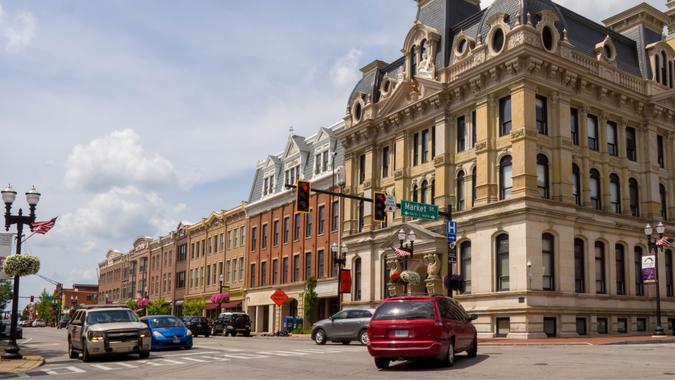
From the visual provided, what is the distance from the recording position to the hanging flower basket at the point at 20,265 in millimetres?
24250

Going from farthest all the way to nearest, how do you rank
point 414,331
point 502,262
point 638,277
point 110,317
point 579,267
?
point 638,277
point 579,267
point 502,262
point 110,317
point 414,331

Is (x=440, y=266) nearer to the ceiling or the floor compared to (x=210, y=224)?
nearer to the floor

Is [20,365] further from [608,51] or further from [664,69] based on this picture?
[664,69]

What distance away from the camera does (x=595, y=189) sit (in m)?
39.5

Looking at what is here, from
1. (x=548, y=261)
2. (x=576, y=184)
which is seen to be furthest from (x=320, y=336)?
(x=576, y=184)

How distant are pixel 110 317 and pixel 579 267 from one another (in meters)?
24.6

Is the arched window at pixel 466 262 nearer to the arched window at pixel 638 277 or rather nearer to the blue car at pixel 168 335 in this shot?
the arched window at pixel 638 277

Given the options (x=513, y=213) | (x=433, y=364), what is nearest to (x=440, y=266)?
(x=513, y=213)

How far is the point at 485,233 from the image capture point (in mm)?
37312

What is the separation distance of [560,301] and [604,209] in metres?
6.91

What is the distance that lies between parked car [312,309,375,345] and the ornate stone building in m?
8.82

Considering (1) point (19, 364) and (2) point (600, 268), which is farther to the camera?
(2) point (600, 268)

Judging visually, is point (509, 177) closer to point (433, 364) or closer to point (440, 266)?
→ point (440, 266)

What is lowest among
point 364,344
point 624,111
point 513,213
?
point 364,344
